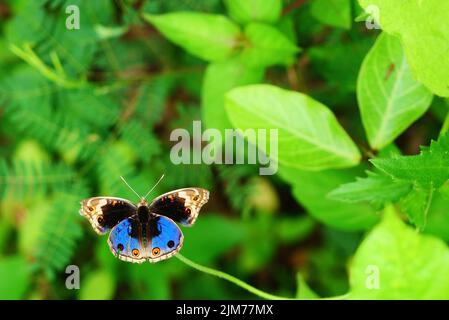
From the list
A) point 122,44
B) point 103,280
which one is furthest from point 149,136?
point 103,280

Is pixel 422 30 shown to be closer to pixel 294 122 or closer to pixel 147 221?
pixel 294 122

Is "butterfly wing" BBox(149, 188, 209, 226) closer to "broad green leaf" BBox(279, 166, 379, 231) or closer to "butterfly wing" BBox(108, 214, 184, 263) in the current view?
"butterfly wing" BBox(108, 214, 184, 263)

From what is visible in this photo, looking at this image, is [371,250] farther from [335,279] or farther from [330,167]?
[335,279]

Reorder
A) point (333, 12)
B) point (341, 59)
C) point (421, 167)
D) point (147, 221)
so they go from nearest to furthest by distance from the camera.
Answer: point (421, 167) < point (147, 221) < point (333, 12) < point (341, 59)

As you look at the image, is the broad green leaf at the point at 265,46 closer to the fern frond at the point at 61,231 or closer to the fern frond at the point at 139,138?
the fern frond at the point at 139,138

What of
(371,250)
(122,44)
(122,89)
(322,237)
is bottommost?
(371,250)

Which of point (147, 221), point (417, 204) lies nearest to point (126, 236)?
point (147, 221)
